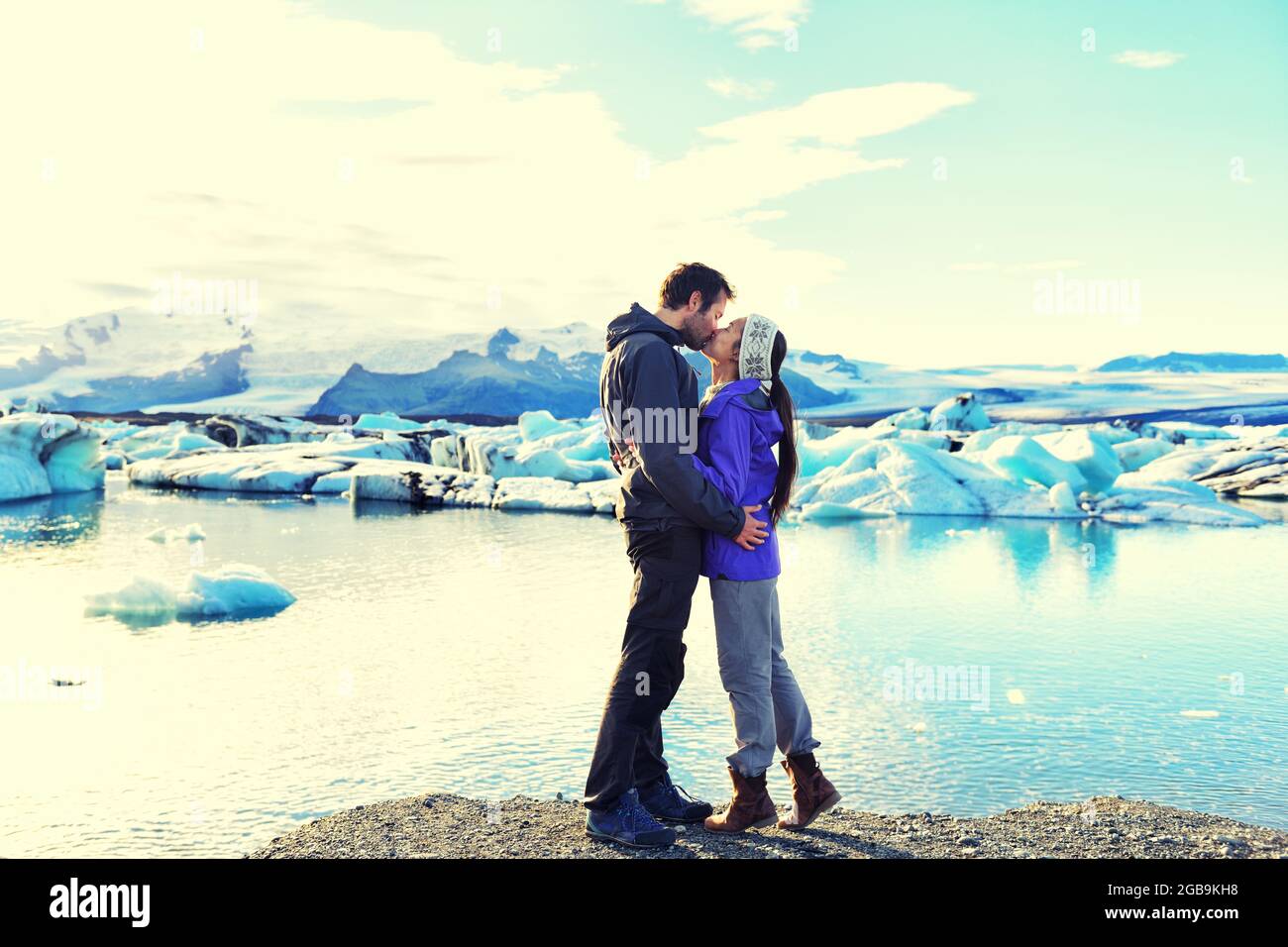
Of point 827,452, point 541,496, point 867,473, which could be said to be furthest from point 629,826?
point 827,452

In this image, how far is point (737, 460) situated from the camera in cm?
297

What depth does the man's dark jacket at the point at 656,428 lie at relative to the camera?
110 inches

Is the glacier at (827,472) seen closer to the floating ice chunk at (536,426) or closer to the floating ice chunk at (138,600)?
the floating ice chunk at (536,426)

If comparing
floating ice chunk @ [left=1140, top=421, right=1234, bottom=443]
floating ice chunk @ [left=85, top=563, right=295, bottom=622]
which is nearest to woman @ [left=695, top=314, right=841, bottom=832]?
floating ice chunk @ [left=85, top=563, right=295, bottom=622]

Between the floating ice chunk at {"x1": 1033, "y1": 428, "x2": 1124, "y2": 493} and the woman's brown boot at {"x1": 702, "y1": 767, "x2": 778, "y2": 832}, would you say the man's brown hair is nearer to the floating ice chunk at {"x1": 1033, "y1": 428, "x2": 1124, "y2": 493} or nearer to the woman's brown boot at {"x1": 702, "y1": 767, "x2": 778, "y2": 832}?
the woman's brown boot at {"x1": 702, "y1": 767, "x2": 778, "y2": 832}

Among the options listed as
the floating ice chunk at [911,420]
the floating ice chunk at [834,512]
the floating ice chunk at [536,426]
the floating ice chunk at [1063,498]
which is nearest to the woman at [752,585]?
the floating ice chunk at [834,512]

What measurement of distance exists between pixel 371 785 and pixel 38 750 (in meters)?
1.79

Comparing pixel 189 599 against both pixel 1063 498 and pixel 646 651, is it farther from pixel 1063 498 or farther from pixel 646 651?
pixel 1063 498

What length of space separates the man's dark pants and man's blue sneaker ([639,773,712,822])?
190mm

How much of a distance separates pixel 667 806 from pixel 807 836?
411 millimetres
